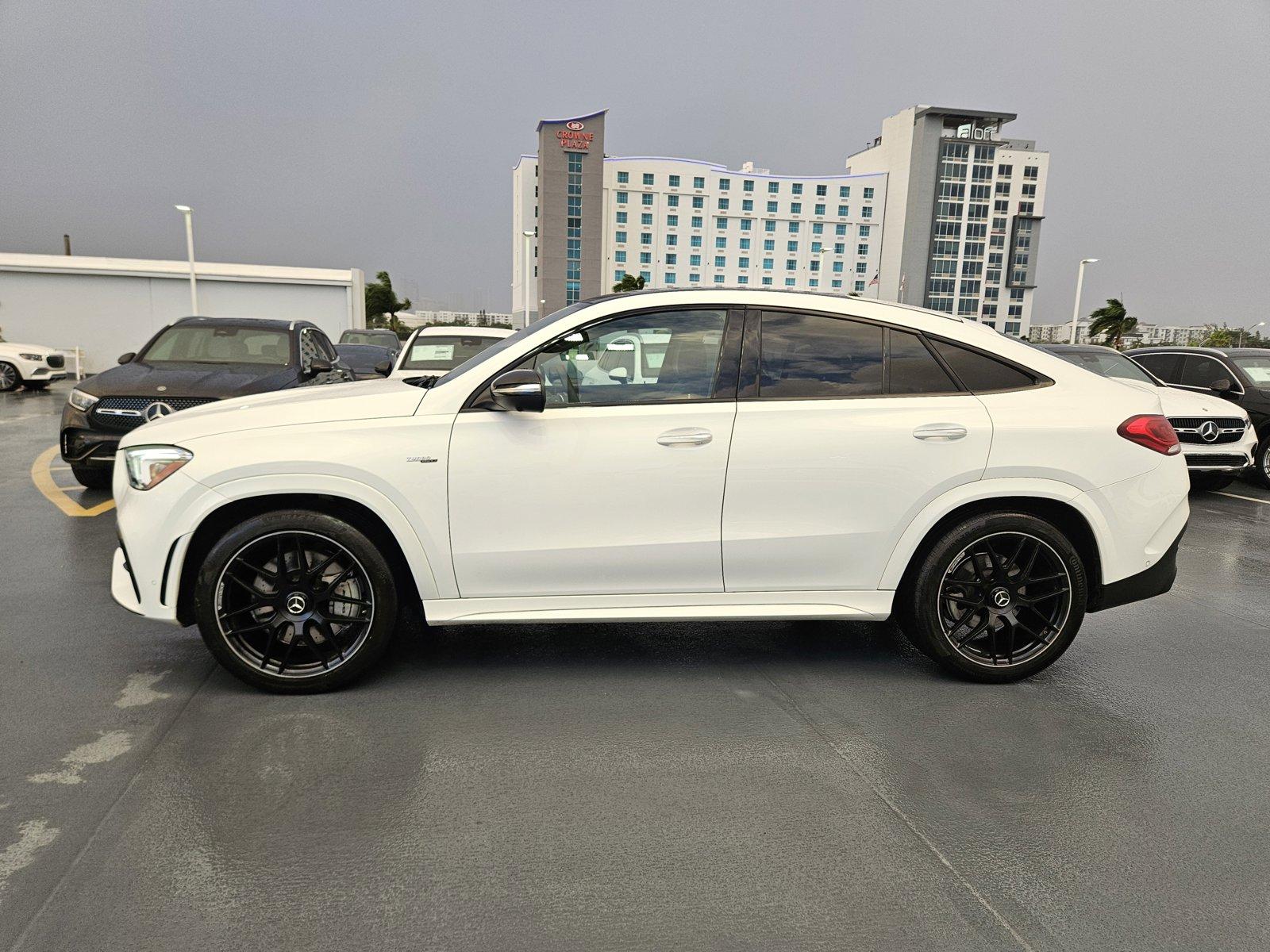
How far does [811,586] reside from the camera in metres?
3.88

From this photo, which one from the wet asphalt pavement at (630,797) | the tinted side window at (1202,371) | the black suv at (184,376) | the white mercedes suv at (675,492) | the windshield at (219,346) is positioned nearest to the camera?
the wet asphalt pavement at (630,797)

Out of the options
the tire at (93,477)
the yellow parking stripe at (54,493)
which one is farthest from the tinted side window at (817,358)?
the tire at (93,477)

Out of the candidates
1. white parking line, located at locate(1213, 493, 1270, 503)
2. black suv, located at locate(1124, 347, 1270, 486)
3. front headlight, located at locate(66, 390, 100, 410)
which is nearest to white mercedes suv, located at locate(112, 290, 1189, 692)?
front headlight, located at locate(66, 390, 100, 410)

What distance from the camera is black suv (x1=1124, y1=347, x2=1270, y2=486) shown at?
35.3 ft

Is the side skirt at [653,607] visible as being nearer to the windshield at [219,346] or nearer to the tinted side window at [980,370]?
the tinted side window at [980,370]

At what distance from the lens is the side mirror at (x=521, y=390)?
353 centimetres

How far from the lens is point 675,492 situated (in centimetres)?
371

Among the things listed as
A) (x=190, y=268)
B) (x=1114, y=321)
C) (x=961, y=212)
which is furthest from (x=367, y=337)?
(x=961, y=212)

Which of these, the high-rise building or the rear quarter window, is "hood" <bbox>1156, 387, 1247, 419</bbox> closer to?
the rear quarter window

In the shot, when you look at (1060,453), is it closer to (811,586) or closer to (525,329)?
(811,586)

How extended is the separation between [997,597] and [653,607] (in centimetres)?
162

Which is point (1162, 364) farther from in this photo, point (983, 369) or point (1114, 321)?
point (1114, 321)

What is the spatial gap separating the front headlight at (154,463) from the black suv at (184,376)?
11.3 feet

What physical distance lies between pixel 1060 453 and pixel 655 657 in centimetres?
215
